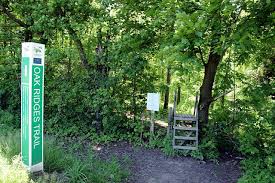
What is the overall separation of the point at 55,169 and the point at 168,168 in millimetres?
2389

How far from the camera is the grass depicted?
353 centimetres

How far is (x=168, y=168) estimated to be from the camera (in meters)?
5.82

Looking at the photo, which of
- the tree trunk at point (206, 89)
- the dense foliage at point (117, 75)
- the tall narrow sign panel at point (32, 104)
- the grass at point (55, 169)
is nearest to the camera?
the grass at point (55, 169)

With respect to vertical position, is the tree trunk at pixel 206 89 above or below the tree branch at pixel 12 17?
below

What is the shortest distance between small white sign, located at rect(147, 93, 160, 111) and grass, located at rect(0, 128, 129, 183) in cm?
211

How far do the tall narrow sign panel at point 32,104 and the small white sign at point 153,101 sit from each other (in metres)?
3.42

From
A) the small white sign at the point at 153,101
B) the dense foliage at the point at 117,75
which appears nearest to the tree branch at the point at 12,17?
the dense foliage at the point at 117,75

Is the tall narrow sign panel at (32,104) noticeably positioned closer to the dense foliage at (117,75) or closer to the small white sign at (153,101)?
the dense foliage at (117,75)

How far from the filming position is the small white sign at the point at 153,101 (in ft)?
23.1

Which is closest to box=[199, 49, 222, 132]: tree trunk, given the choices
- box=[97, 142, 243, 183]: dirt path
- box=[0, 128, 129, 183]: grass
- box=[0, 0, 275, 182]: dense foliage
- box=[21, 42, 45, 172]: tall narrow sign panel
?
box=[0, 0, 275, 182]: dense foliage

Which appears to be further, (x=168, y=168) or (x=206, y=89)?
(x=206, y=89)

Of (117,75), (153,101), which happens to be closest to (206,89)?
(153,101)

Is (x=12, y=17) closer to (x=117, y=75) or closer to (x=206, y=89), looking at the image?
(x=117, y=75)

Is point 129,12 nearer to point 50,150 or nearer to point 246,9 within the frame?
point 246,9
